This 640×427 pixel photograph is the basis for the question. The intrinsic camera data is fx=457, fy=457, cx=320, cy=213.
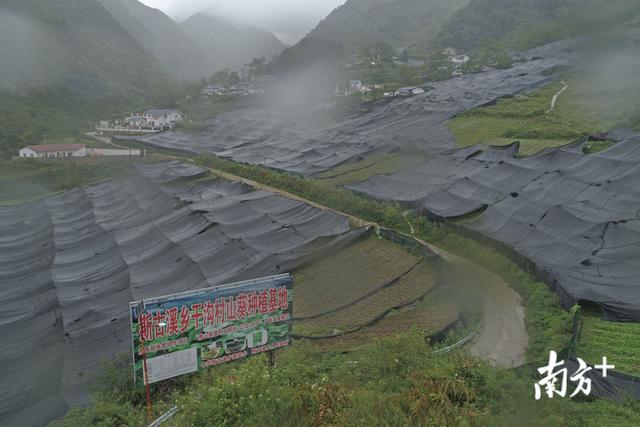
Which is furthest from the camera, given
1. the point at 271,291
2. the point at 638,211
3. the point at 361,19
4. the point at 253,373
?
the point at 361,19

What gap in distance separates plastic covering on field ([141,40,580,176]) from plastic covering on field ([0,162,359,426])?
8.25m

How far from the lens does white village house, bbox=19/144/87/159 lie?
37.0m

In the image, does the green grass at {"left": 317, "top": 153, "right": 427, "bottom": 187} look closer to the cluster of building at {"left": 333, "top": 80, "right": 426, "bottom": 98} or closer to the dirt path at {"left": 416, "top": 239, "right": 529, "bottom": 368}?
the dirt path at {"left": 416, "top": 239, "right": 529, "bottom": 368}

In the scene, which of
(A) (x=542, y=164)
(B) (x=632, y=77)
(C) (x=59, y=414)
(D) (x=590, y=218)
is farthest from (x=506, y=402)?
(B) (x=632, y=77)

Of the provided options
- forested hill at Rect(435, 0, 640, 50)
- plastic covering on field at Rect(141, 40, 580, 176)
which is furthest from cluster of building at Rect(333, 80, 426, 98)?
forested hill at Rect(435, 0, 640, 50)

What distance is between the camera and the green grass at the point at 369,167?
81.0 feet

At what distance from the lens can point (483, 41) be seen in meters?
67.0

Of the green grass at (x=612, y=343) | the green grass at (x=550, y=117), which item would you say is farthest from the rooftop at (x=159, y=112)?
the green grass at (x=612, y=343)

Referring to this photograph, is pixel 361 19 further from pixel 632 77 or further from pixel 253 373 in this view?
pixel 253 373

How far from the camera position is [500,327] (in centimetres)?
1202

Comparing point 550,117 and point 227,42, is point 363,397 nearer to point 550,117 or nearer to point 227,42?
point 550,117

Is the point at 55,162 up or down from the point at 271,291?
down

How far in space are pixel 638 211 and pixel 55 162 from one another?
115 feet

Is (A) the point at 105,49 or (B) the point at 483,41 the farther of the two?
(A) the point at 105,49
